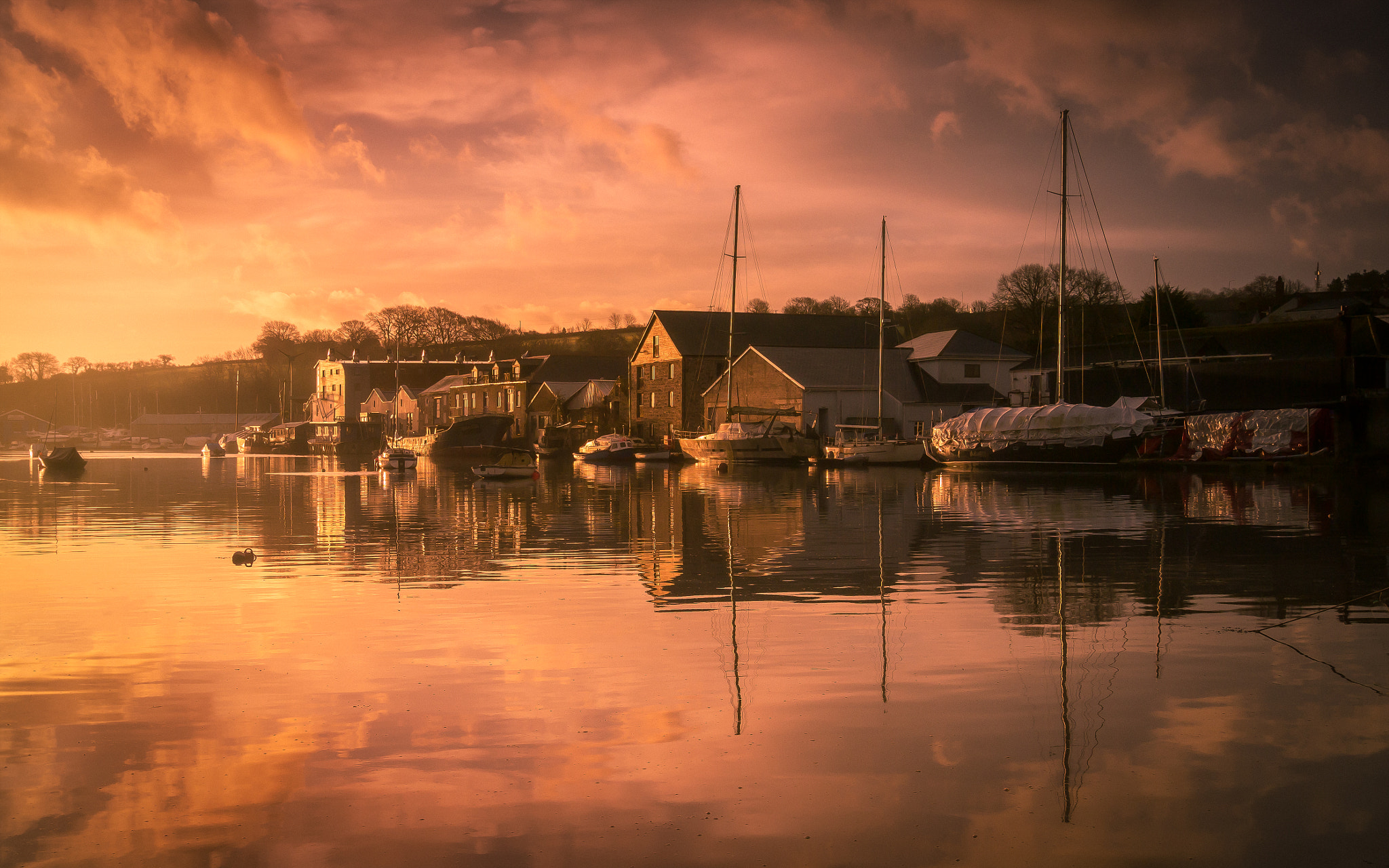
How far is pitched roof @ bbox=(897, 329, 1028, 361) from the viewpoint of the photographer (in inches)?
3127

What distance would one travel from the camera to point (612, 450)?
7544 cm

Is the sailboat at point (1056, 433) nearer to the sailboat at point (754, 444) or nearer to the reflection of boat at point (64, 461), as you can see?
the sailboat at point (754, 444)

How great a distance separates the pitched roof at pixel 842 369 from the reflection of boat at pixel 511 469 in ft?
80.3

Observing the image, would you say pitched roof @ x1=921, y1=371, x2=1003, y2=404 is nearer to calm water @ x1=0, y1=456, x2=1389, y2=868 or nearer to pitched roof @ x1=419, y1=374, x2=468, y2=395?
calm water @ x1=0, y1=456, x2=1389, y2=868

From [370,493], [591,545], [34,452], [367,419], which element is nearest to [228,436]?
[367,419]

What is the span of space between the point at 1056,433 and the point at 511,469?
25.8 m

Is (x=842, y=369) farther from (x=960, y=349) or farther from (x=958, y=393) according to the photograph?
(x=960, y=349)

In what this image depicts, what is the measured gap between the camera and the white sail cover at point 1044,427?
52.8m

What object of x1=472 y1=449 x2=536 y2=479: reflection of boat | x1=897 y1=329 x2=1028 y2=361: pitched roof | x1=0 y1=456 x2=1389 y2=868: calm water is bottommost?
x1=0 y1=456 x2=1389 y2=868: calm water

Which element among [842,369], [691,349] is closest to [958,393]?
[842,369]

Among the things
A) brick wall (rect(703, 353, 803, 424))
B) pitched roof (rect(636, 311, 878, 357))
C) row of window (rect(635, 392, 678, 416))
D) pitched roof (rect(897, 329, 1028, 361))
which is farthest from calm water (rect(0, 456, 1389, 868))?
pitched roof (rect(636, 311, 878, 357))

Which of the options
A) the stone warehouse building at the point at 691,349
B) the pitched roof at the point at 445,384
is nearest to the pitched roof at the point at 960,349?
the stone warehouse building at the point at 691,349

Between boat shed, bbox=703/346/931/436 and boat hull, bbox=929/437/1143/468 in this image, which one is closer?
boat hull, bbox=929/437/1143/468

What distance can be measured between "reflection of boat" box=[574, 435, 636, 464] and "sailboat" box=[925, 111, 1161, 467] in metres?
22.7
